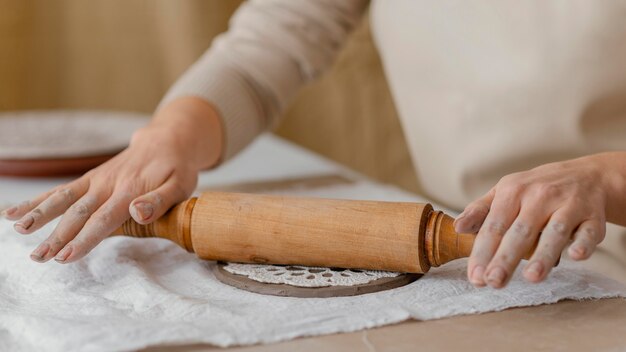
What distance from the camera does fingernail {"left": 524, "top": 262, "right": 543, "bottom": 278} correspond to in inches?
27.1

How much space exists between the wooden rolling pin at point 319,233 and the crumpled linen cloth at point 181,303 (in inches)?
1.3

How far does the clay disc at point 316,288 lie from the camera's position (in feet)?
2.63

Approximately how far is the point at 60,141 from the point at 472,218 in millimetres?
870

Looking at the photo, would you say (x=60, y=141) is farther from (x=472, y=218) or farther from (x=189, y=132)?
(x=472, y=218)

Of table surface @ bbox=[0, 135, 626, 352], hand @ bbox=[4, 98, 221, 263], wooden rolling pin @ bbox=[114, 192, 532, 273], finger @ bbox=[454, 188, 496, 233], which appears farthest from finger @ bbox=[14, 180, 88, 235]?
finger @ bbox=[454, 188, 496, 233]

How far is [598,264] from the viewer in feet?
3.24

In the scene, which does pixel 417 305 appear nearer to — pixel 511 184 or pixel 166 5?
pixel 511 184

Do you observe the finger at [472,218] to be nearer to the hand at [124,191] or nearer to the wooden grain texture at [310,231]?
the wooden grain texture at [310,231]

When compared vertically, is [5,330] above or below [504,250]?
below

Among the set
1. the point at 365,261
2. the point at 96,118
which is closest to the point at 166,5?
the point at 96,118

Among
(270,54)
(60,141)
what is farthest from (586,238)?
(60,141)

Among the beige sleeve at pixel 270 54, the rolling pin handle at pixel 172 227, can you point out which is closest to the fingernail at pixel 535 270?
the rolling pin handle at pixel 172 227

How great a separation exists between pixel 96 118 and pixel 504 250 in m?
1.05

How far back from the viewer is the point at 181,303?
30.4 inches
